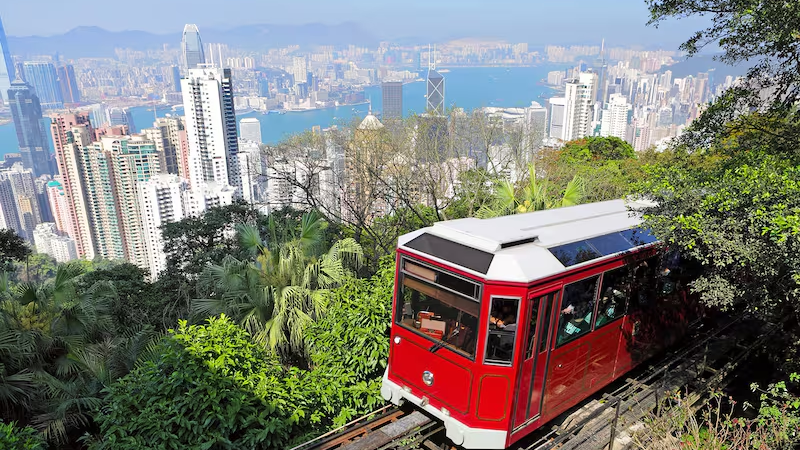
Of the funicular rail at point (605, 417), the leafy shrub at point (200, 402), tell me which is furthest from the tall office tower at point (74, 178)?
the funicular rail at point (605, 417)

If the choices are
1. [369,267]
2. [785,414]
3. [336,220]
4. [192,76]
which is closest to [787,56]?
[785,414]

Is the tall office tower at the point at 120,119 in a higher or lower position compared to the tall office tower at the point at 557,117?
lower

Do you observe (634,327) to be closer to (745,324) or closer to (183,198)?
(745,324)

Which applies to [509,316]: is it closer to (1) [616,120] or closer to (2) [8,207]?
(1) [616,120]

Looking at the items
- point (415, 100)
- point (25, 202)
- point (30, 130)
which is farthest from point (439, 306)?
point (30, 130)

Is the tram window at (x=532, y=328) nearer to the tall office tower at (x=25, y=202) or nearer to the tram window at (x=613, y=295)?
the tram window at (x=613, y=295)

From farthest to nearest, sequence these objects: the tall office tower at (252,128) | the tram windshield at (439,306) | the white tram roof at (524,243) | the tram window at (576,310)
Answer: the tall office tower at (252,128), the tram window at (576,310), the tram windshield at (439,306), the white tram roof at (524,243)

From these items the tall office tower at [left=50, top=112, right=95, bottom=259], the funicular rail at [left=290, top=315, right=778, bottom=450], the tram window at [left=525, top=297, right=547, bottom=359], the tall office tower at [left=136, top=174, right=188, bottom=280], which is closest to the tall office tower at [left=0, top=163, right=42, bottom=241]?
the tall office tower at [left=50, top=112, right=95, bottom=259]
